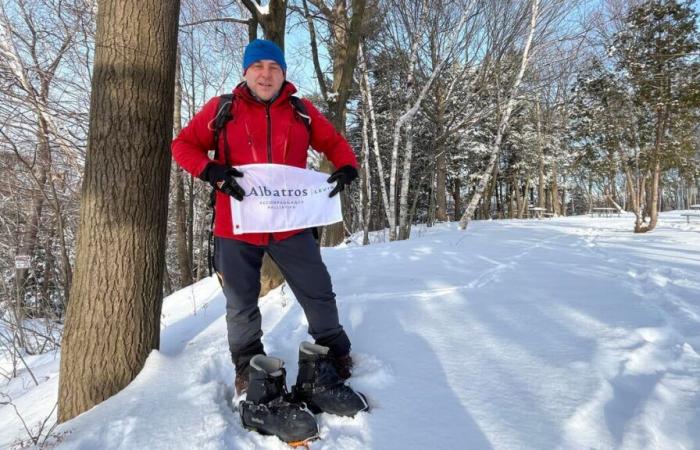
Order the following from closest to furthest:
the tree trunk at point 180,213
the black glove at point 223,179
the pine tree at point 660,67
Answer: the black glove at point 223,179
the pine tree at point 660,67
the tree trunk at point 180,213

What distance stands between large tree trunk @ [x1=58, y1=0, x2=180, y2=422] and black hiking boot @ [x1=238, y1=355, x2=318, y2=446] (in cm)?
83

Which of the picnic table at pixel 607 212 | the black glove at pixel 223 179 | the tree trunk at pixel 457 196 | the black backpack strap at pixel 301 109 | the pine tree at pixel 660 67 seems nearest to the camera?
the black glove at pixel 223 179

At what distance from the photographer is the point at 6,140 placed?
15.1 ft

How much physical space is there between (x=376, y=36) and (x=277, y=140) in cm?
1038

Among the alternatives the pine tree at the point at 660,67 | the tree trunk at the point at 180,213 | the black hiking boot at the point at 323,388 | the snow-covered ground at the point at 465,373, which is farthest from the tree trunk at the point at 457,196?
the black hiking boot at the point at 323,388

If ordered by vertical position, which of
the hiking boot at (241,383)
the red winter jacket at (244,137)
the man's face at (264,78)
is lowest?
the hiking boot at (241,383)

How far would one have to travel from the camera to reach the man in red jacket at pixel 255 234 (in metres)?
2.14

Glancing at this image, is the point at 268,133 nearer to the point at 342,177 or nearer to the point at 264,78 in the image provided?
the point at 264,78

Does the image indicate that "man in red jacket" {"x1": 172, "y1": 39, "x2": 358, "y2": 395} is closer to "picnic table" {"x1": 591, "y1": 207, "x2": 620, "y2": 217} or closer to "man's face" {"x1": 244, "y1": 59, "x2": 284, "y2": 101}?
"man's face" {"x1": 244, "y1": 59, "x2": 284, "y2": 101}

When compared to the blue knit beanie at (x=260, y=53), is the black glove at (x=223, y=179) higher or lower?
lower

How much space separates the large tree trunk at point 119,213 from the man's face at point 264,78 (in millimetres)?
651

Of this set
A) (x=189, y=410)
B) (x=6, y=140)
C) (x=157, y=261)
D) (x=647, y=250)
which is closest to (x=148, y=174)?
(x=157, y=261)

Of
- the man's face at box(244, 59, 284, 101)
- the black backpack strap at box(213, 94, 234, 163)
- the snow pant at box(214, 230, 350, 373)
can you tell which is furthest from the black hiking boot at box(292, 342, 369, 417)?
the man's face at box(244, 59, 284, 101)

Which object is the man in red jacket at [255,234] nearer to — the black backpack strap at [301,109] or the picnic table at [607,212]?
the black backpack strap at [301,109]
